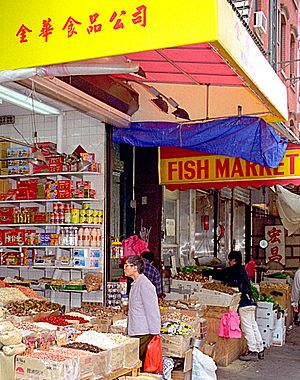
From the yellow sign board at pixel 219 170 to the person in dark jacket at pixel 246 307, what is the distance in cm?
151

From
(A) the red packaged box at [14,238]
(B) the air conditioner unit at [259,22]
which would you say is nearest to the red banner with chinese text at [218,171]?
(A) the red packaged box at [14,238]

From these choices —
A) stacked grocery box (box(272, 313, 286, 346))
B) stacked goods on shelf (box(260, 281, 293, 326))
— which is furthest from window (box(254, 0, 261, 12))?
stacked grocery box (box(272, 313, 286, 346))

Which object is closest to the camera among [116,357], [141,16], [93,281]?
[141,16]

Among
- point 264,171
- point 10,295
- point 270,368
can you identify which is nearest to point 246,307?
point 270,368

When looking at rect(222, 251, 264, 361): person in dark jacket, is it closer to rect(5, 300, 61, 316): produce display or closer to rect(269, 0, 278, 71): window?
rect(5, 300, 61, 316): produce display

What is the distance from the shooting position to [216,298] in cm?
1084

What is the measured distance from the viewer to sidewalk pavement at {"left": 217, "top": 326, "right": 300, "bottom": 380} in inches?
402

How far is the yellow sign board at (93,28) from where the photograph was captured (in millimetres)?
4461

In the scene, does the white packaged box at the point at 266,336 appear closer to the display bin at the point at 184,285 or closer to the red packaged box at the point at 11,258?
the display bin at the point at 184,285

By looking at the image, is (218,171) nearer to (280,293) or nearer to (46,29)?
(280,293)

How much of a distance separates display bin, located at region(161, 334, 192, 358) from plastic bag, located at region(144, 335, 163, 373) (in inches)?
26.0

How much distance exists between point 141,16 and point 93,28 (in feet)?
1.40

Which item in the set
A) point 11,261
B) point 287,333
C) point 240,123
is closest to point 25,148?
point 11,261

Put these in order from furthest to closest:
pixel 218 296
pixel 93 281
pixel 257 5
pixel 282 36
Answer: pixel 282 36 → pixel 257 5 → pixel 218 296 → pixel 93 281
